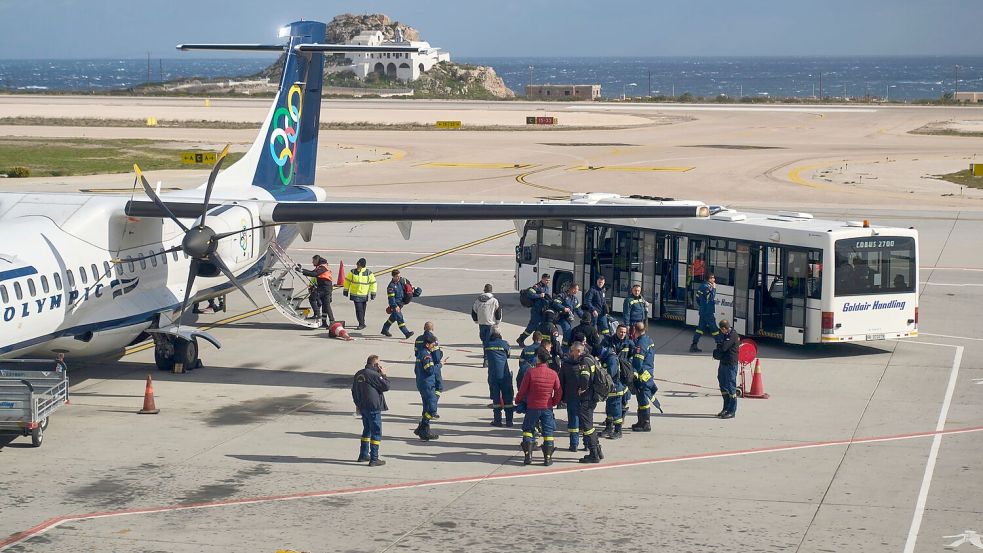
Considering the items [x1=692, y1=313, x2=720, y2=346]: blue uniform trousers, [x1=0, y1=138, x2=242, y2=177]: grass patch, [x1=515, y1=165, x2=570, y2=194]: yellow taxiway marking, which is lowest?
[x1=692, y1=313, x2=720, y2=346]: blue uniform trousers

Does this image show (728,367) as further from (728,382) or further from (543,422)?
(543,422)

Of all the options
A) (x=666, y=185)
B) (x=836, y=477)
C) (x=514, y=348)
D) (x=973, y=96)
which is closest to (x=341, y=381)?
(x=514, y=348)

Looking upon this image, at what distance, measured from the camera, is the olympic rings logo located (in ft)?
90.8

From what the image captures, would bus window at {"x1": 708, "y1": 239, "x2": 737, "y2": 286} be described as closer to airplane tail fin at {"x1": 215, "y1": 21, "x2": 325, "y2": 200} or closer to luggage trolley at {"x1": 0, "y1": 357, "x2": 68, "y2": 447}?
airplane tail fin at {"x1": 215, "y1": 21, "x2": 325, "y2": 200}

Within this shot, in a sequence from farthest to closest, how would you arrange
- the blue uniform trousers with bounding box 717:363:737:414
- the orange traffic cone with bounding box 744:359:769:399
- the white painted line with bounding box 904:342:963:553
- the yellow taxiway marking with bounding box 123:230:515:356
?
1. the yellow taxiway marking with bounding box 123:230:515:356
2. the orange traffic cone with bounding box 744:359:769:399
3. the blue uniform trousers with bounding box 717:363:737:414
4. the white painted line with bounding box 904:342:963:553

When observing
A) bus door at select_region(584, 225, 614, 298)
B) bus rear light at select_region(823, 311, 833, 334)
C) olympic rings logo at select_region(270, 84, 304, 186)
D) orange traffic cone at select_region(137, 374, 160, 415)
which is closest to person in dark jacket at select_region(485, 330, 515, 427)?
orange traffic cone at select_region(137, 374, 160, 415)

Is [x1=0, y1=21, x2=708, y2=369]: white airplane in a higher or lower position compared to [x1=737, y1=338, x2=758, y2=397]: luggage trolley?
higher

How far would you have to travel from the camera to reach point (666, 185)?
53.7 metres

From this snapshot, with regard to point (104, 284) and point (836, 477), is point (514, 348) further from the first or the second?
point (836, 477)

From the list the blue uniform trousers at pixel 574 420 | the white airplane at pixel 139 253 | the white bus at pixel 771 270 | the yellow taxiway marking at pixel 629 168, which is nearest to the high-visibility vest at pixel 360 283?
the white airplane at pixel 139 253

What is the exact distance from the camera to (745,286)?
79.8ft

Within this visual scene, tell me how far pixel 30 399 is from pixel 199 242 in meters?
4.91

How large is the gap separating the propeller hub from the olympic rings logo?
6.70 meters

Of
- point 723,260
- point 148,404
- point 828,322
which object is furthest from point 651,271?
point 148,404
